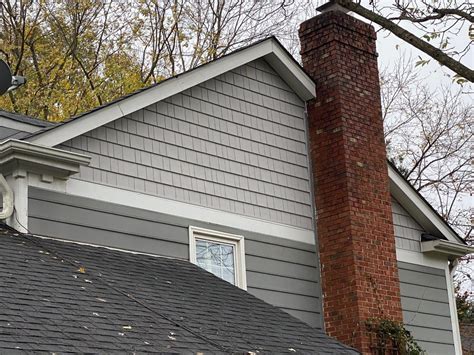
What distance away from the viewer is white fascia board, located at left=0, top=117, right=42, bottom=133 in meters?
10.7

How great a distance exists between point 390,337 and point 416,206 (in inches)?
102

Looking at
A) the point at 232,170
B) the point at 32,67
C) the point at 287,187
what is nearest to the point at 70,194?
the point at 232,170

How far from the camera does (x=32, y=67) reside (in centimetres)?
2303

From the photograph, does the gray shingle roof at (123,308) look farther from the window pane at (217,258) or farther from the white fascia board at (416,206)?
the white fascia board at (416,206)

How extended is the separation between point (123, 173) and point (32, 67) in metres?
12.9

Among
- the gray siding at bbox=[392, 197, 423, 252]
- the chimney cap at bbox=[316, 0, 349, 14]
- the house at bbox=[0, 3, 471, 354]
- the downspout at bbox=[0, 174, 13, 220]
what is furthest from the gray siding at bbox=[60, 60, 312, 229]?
the gray siding at bbox=[392, 197, 423, 252]

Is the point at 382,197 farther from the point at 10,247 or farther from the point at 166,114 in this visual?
the point at 10,247

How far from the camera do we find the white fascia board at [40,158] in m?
9.66

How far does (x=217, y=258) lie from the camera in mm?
11742

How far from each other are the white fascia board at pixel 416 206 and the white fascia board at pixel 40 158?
5.51 meters

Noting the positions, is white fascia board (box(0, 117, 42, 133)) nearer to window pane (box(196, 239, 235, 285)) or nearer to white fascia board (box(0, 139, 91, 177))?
white fascia board (box(0, 139, 91, 177))

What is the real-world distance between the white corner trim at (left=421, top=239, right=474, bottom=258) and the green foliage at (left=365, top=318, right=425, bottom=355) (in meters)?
1.96

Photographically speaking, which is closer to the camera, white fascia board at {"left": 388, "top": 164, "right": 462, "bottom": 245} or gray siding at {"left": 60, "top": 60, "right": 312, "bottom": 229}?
gray siding at {"left": 60, "top": 60, "right": 312, "bottom": 229}

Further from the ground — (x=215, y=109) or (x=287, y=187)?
(x=215, y=109)
